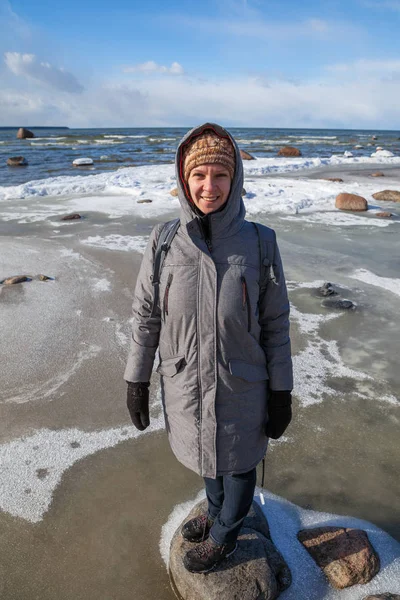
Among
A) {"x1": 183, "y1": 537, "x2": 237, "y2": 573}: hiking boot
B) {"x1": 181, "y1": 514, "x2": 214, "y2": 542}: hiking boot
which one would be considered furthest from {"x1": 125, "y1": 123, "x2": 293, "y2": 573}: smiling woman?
{"x1": 181, "y1": 514, "x2": 214, "y2": 542}: hiking boot

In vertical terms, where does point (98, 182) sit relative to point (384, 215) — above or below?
above

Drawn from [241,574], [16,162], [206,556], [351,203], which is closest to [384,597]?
[241,574]

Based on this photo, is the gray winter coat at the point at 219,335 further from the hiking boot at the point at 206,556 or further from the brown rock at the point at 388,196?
the brown rock at the point at 388,196

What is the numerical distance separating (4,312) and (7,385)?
147 centimetres

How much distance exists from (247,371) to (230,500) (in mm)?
627

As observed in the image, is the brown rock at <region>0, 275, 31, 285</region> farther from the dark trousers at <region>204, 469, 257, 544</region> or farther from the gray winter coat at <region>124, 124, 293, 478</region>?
the dark trousers at <region>204, 469, 257, 544</region>

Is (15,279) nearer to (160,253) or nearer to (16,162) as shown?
(160,253)

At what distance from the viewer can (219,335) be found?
1.69m

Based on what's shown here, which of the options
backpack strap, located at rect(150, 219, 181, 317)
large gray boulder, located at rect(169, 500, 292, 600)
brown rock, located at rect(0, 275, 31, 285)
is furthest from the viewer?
brown rock, located at rect(0, 275, 31, 285)

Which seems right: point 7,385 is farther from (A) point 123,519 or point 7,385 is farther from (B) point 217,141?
(B) point 217,141

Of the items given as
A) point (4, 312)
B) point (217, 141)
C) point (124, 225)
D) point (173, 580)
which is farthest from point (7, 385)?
point (124, 225)

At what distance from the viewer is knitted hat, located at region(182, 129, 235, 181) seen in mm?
1663

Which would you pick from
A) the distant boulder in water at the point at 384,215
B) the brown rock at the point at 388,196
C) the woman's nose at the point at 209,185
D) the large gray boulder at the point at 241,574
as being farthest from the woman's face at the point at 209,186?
the brown rock at the point at 388,196

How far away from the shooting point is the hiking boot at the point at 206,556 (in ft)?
6.37
